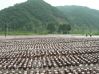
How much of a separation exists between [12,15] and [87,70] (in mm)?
106328

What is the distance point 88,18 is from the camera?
545 ft

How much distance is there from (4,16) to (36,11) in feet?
87.0

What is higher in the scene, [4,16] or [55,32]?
[4,16]

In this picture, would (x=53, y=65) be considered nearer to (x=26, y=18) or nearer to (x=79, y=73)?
(x=79, y=73)

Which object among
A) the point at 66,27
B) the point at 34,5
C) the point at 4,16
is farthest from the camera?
the point at 34,5

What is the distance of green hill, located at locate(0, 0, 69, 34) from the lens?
316ft

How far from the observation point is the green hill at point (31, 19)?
96312mm

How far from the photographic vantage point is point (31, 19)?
119312mm

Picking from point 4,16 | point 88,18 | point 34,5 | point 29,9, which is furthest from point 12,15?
point 88,18

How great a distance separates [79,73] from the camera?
12.6m

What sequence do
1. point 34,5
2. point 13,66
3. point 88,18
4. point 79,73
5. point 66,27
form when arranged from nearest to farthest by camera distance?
point 79,73
point 13,66
point 66,27
point 34,5
point 88,18

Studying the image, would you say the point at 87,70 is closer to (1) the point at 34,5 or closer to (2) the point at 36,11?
(2) the point at 36,11

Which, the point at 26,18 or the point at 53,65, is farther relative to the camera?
the point at 26,18

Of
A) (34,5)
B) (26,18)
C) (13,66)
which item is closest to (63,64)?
(13,66)
